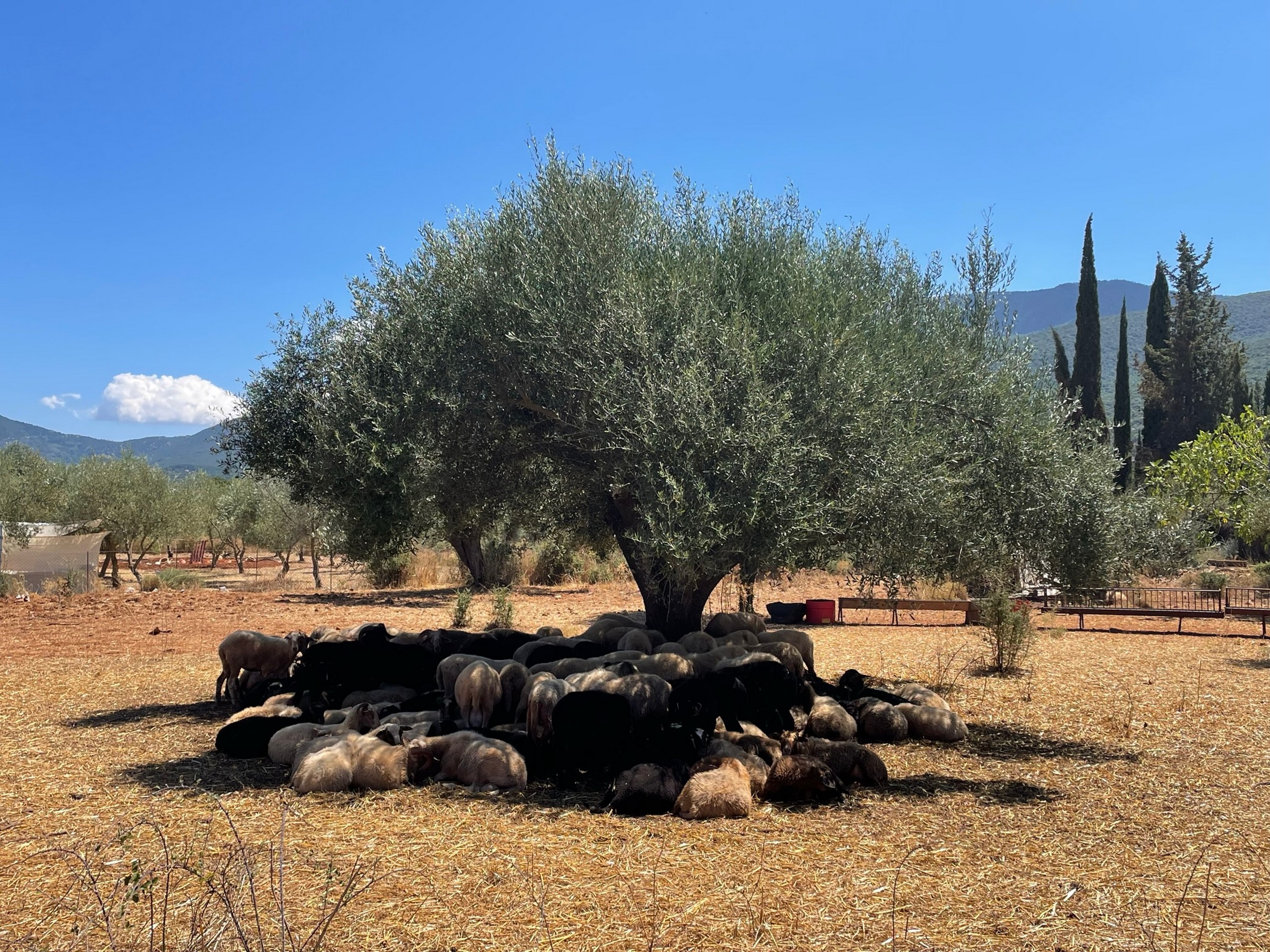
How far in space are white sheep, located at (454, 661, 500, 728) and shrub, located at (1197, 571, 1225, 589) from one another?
74.4 feet

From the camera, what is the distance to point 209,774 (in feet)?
28.0

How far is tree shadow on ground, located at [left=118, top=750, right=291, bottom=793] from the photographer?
8.06m

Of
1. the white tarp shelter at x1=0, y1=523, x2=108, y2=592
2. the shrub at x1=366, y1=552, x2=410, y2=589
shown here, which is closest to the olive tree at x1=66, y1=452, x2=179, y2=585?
the white tarp shelter at x1=0, y1=523, x2=108, y2=592

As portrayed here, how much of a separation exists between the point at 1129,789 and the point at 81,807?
8.67 metres

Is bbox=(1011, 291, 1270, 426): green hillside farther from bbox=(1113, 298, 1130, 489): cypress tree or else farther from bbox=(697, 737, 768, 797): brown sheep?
bbox=(697, 737, 768, 797): brown sheep

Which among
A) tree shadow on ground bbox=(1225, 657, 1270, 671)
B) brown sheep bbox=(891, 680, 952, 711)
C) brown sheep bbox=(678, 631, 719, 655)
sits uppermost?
brown sheep bbox=(678, 631, 719, 655)

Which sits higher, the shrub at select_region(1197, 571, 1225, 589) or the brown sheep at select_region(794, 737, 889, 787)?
the shrub at select_region(1197, 571, 1225, 589)

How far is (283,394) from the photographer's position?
11859 millimetres

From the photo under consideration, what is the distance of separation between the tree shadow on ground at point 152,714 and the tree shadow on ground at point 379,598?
41.5ft

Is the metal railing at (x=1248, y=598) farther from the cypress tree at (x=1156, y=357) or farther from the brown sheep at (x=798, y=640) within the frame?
the cypress tree at (x=1156, y=357)

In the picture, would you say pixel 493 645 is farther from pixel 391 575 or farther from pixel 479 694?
pixel 391 575

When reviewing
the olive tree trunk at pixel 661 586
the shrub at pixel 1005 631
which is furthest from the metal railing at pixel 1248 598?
the olive tree trunk at pixel 661 586

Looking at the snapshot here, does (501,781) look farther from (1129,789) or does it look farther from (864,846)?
(1129,789)

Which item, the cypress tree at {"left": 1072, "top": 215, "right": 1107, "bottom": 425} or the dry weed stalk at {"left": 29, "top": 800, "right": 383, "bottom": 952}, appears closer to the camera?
the dry weed stalk at {"left": 29, "top": 800, "right": 383, "bottom": 952}
